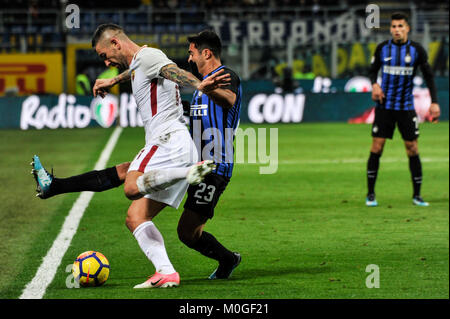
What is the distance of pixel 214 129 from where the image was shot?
6.20 metres

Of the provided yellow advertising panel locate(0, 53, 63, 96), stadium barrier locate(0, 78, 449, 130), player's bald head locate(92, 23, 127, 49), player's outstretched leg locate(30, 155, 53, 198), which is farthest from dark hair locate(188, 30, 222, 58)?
yellow advertising panel locate(0, 53, 63, 96)

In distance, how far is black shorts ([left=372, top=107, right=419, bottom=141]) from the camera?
10.2 metres

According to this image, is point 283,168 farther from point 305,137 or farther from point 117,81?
point 117,81

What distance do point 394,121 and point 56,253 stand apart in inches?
189

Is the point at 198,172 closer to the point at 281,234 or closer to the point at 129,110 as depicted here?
the point at 281,234

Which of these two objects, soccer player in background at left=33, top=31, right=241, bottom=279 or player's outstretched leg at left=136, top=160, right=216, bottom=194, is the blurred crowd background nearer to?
soccer player in background at left=33, top=31, right=241, bottom=279

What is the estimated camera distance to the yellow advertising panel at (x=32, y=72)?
1163 inches

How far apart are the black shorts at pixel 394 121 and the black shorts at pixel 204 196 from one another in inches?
180

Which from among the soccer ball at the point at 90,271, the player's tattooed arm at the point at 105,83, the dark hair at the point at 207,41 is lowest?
the soccer ball at the point at 90,271

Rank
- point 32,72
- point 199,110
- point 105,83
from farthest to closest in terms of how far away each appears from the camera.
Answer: point 32,72
point 105,83
point 199,110

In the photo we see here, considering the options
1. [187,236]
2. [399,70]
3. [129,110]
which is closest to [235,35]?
[129,110]

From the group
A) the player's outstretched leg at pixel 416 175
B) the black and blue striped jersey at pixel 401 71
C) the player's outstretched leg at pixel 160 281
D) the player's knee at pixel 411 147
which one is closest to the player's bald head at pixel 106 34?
the player's outstretched leg at pixel 160 281

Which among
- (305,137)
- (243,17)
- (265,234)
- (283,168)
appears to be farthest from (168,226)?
(243,17)

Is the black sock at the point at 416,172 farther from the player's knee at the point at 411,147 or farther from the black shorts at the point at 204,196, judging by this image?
the black shorts at the point at 204,196
